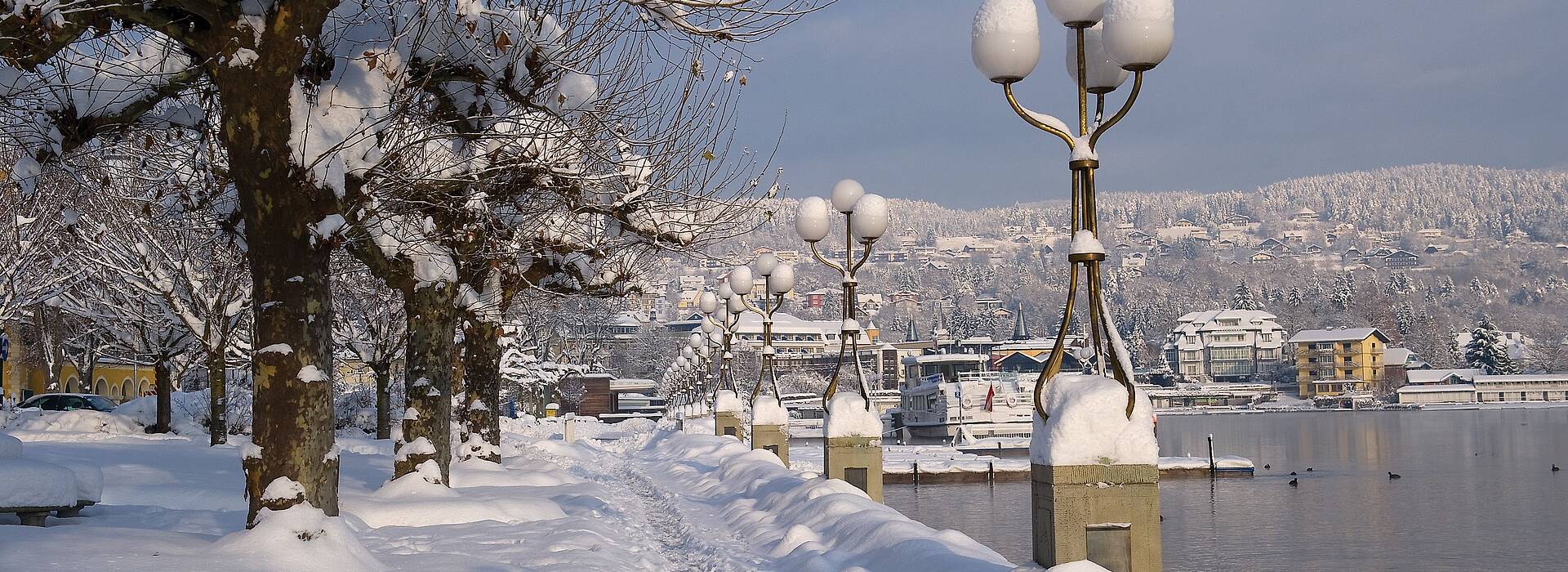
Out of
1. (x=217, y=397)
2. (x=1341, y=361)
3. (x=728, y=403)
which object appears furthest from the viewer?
(x=1341, y=361)

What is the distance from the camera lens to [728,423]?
1183 inches

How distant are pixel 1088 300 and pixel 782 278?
14315mm

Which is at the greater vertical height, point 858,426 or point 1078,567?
point 858,426

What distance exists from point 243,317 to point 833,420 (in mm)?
21624

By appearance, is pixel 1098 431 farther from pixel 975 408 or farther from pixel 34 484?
pixel 975 408

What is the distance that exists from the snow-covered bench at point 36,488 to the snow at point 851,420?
7896mm

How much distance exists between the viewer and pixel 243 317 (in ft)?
104

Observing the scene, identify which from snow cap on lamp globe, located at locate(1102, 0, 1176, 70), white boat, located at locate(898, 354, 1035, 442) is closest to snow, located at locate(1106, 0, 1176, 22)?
snow cap on lamp globe, located at locate(1102, 0, 1176, 70)

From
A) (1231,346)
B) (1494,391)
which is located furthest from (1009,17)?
(1231,346)

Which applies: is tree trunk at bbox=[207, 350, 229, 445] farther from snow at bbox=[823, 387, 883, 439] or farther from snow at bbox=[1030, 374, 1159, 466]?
snow at bbox=[1030, 374, 1159, 466]

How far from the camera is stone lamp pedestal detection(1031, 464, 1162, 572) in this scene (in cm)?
770

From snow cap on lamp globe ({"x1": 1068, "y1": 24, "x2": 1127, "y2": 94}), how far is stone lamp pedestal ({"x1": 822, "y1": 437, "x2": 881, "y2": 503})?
6.61m

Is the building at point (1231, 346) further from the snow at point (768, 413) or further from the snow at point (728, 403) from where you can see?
the snow at point (768, 413)

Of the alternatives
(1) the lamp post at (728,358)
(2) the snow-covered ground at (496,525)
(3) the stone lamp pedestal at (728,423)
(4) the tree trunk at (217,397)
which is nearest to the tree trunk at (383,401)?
(4) the tree trunk at (217,397)
